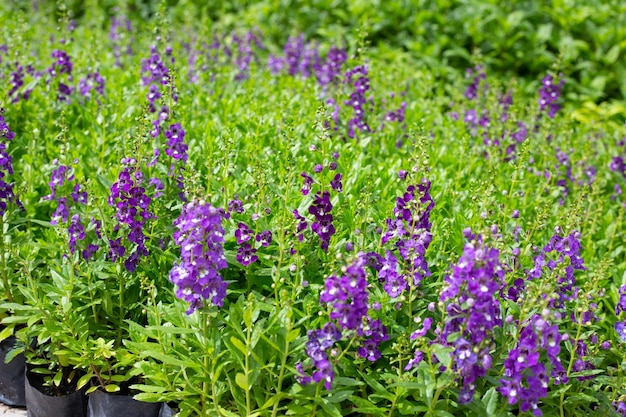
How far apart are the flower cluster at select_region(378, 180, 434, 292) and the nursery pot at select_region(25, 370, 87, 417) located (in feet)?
5.64

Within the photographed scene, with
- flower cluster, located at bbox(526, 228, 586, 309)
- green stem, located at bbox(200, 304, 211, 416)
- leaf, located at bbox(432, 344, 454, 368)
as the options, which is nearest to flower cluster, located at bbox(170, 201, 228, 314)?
green stem, located at bbox(200, 304, 211, 416)

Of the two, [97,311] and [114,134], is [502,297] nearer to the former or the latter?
[97,311]

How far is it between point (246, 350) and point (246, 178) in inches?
57.2

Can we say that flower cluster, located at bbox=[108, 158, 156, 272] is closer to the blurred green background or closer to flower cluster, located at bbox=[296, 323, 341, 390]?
flower cluster, located at bbox=[296, 323, 341, 390]

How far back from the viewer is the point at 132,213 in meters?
3.73

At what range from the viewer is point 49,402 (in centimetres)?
383

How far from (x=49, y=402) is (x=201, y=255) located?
145cm

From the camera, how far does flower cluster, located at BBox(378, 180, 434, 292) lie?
334 centimetres

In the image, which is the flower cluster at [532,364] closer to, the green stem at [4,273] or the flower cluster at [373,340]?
the flower cluster at [373,340]

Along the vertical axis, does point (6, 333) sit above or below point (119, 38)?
below

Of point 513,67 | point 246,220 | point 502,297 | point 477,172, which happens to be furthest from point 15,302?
point 513,67

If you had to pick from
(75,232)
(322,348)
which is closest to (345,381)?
(322,348)

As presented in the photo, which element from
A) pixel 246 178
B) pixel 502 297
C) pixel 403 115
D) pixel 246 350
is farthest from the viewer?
pixel 403 115

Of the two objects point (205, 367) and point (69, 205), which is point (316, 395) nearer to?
point (205, 367)
